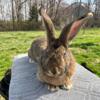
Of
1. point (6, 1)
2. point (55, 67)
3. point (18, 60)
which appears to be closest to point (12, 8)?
point (6, 1)

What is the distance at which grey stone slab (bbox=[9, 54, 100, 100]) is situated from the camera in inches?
127

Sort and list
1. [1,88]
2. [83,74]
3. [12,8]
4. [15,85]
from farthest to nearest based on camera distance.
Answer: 1. [12,8]
2. [1,88]
3. [83,74]
4. [15,85]

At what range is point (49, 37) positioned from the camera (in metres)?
3.32

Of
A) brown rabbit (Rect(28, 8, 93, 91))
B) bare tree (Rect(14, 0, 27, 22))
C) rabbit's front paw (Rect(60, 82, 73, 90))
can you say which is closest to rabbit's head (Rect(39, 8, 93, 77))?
brown rabbit (Rect(28, 8, 93, 91))

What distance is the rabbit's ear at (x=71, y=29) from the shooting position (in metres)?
3.24

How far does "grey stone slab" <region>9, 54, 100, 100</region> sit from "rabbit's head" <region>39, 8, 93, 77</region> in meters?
0.25

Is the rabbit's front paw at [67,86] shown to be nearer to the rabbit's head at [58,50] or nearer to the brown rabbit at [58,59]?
the brown rabbit at [58,59]

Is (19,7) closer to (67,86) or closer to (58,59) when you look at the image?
(67,86)

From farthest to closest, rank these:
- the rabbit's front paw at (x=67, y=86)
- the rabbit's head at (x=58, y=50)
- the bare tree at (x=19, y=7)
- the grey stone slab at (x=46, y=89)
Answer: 1. the bare tree at (x=19, y=7)
2. the rabbit's front paw at (x=67, y=86)
3. the grey stone slab at (x=46, y=89)
4. the rabbit's head at (x=58, y=50)

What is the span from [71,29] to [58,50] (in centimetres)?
32

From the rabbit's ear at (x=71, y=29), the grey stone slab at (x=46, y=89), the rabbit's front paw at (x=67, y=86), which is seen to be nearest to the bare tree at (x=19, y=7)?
the grey stone slab at (x=46, y=89)

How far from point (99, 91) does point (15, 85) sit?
2.92ft

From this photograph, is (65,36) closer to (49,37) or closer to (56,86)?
(49,37)

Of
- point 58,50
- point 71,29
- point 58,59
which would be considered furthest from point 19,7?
point 58,59
